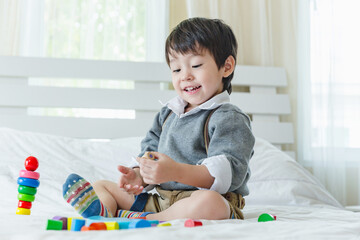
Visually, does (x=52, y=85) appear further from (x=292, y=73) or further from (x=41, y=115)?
(x=292, y=73)

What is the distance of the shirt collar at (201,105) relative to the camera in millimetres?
1239

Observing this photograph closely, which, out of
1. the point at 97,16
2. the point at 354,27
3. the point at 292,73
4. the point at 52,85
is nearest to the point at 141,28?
the point at 97,16

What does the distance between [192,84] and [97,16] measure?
130 cm

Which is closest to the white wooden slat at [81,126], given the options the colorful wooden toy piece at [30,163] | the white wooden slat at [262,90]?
the white wooden slat at [262,90]

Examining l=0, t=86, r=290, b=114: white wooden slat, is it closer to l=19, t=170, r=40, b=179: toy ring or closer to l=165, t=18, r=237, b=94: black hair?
l=165, t=18, r=237, b=94: black hair

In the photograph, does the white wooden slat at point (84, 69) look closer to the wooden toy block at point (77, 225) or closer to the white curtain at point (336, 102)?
the white curtain at point (336, 102)

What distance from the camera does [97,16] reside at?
2383mm

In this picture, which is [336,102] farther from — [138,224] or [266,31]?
[138,224]

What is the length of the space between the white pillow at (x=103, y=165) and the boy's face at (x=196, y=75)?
1.79 feet

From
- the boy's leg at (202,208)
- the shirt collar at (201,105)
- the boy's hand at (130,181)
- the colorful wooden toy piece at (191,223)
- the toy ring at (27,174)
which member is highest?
the shirt collar at (201,105)

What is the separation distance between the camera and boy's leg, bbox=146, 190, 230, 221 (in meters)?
1.00

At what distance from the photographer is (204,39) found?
4.04ft

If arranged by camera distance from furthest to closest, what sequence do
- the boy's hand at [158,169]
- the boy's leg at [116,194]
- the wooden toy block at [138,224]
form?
1. the boy's leg at [116,194]
2. the boy's hand at [158,169]
3. the wooden toy block at [138,224]

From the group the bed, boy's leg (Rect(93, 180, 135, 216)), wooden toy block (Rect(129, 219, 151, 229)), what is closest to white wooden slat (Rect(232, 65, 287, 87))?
the bed
